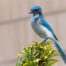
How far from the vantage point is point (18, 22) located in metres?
10.0

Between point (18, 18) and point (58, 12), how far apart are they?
130 cm

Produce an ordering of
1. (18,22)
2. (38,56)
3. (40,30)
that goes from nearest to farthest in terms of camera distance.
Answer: (38,56) → (40,30) → (18,22)

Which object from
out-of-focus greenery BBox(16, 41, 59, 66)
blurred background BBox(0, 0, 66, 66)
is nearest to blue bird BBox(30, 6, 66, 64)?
out-of-focus greenery BBox(16, 41, 59, 66)

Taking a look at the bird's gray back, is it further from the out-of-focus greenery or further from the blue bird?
the out-of-focus greenery

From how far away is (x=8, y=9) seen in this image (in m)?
10.2

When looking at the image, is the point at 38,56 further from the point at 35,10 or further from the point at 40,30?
the point at 35,10

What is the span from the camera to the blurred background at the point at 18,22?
953 cm

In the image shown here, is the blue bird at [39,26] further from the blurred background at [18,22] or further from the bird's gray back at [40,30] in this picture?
the blurred background at [18,22]

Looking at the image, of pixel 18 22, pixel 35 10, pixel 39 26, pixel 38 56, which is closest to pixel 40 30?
pixel 39 26

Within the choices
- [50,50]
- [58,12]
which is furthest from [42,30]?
[58,12]

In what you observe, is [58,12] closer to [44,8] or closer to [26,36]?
[44,8]

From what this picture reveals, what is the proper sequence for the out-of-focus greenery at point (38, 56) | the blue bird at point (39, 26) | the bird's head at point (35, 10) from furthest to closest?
1. the bird's head at point (35, 10)
2. the blue bird at point (39, 26)
3. the out-of-focus greenery at point (38, 56)

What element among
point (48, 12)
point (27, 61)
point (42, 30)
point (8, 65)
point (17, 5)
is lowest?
point (27, 61)

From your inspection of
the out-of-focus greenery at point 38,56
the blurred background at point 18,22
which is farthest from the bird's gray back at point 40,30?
the blurred background at point 18,22
